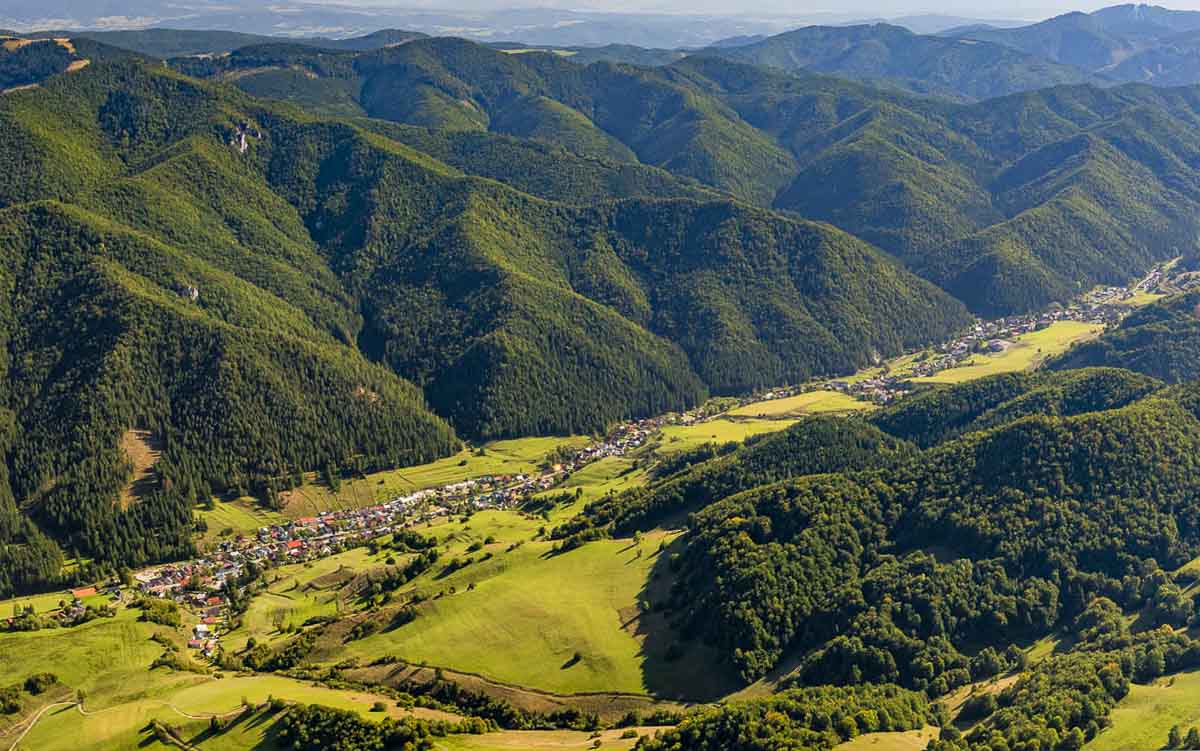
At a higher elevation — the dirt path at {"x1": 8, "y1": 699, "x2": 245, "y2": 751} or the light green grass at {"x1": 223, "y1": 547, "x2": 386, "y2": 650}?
Result: the dirt path at {"x1": 8, "y1": 699, "x2": 245, "y2": 751}

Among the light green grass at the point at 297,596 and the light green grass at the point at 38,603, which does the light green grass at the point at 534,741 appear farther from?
the light green grass at the point at 38,603

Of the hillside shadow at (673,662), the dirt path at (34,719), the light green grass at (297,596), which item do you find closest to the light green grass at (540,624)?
the hillside shadow at (673,662)

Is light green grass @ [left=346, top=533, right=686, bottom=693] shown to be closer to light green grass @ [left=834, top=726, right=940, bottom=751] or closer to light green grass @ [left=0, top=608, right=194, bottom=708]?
light green grass @ [left=0, top=608, right=194, bottom=708]

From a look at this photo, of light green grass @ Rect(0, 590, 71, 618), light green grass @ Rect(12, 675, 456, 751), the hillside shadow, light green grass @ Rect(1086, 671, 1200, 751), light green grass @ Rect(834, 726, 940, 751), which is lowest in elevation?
light green grass @ Rect(0, 590, 71, 618)

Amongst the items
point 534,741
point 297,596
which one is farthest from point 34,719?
point 534,741

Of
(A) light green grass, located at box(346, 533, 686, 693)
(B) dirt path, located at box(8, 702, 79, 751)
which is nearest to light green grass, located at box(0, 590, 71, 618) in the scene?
(B) dirt path, located at box(8, 702, 79, 751)

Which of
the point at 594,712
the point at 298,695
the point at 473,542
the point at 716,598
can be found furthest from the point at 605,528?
the point at 298,695
